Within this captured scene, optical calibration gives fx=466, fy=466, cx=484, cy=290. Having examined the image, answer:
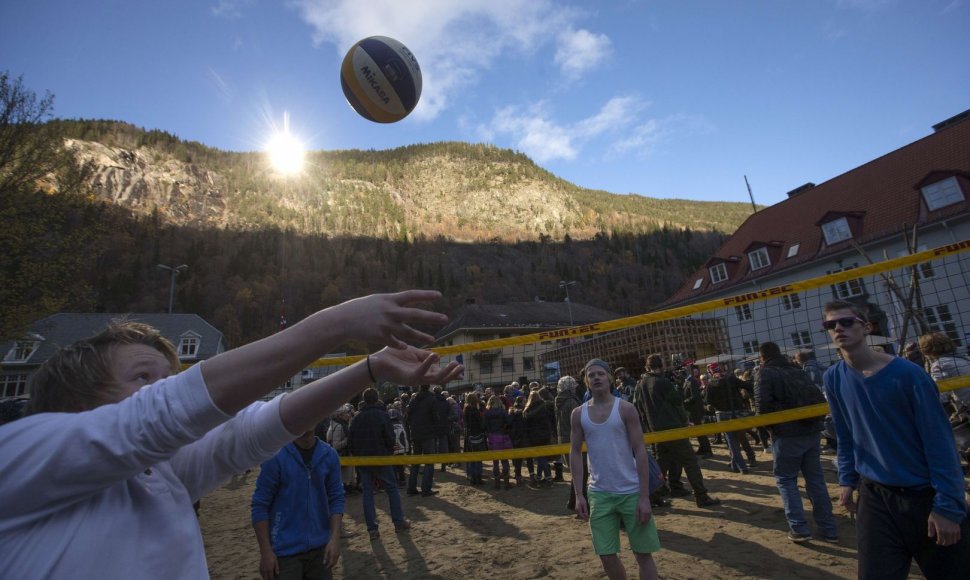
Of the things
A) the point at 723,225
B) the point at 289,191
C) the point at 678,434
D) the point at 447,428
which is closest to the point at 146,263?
the point at 289,191

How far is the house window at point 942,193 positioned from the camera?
22.8 meters

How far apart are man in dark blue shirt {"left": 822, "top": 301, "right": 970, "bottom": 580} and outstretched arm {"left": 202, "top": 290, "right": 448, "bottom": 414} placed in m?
3.06

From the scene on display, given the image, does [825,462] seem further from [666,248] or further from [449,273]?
[666,248]

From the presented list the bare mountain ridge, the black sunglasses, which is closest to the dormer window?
the black sunglasses

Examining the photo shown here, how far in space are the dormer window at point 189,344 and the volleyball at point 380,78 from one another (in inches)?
1801

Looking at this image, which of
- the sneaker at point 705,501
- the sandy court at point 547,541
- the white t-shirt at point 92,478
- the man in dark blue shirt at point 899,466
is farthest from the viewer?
the sneaker at point 705,501

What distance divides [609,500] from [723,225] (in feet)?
414

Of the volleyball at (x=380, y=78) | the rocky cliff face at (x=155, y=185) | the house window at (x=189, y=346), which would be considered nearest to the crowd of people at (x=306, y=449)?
the volleyball at (x=380, y=78)

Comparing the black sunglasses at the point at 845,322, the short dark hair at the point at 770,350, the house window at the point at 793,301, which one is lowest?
the short dark hair at the point at 770,350

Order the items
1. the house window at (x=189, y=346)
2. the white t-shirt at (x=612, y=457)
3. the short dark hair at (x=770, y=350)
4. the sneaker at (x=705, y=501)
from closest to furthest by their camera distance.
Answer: the white t-shirt at (x=612, y=457) < the short dark hair at (x=770, y=350) < the sneaker at (x=705, y=501) < the house window at (x=189, y=346)

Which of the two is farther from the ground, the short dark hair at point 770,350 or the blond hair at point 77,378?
the blond hair at point 77,378

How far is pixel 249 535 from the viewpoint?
7770mm

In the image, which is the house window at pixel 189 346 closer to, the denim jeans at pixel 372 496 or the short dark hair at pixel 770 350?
the denim jeans at pixel 372 496

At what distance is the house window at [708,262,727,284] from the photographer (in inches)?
1309
